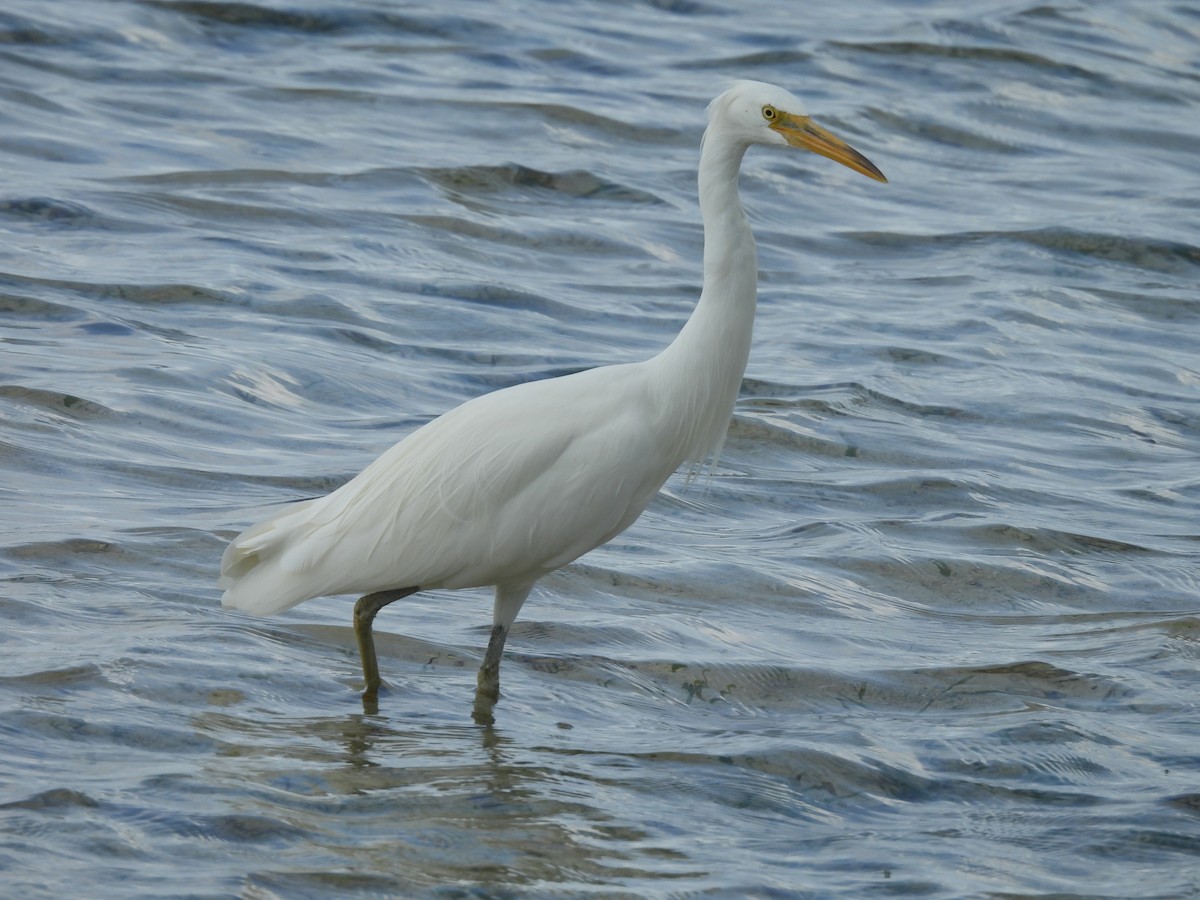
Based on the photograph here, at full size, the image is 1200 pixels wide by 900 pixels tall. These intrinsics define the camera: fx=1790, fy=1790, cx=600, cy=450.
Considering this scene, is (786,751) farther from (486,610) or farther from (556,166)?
(556,166)

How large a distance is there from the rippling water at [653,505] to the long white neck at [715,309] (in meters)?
0.92

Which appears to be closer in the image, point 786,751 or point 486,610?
point 786,751

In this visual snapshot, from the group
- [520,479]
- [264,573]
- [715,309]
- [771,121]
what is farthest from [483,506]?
[771,121]

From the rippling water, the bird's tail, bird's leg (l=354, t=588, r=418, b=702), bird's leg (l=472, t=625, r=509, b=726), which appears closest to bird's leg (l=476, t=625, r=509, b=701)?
bird's leg (l=472, t=625, r=509, b=726)

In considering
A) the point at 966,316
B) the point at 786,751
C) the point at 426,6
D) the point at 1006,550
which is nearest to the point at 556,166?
the point at 966,316

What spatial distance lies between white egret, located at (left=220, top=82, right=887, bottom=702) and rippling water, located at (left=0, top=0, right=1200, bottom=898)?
32cm

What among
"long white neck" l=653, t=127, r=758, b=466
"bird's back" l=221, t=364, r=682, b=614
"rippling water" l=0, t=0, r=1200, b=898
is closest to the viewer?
"rippling water" l=0, t=0, r=1200, b=898

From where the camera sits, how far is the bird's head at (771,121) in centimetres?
536

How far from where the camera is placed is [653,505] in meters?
7.57

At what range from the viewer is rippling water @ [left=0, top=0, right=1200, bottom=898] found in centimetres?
462

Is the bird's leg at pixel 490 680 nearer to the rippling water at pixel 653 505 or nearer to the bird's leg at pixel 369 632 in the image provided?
the rippling water at pixel 653 505

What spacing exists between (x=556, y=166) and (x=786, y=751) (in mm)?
7806

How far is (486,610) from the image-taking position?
6434 millimetres

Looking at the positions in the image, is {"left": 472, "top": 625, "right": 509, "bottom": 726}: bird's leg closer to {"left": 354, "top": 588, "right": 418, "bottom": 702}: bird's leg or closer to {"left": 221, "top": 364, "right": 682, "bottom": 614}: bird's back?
{"left": 221, "top": 364, "right": 682, "bottom": 614}: bird's back
